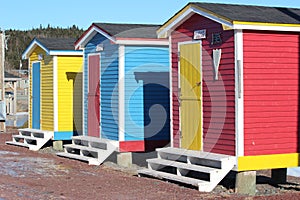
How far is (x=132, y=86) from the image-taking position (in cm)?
1427

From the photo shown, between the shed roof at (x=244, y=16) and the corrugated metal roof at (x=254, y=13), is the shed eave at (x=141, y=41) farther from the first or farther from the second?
the corrugated metal roof at (x=254, y=13)

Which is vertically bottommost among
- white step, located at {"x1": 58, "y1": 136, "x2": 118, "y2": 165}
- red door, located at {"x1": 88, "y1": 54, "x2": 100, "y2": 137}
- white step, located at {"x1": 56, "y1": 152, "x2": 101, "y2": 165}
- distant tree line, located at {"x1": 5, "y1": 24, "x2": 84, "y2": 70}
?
white step, located at {"x1": 56, "y1": 152, "x2": 101, "y2": 165}

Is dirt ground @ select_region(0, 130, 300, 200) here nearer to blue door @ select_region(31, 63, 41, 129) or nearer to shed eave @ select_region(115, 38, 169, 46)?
shed eave @ select_region(115, 38, 169, 46)

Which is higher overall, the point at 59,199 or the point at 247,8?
the point at 247,8

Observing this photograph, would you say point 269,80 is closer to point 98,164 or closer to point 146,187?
point 146,187

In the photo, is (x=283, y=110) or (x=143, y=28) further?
(x=143, y=28)

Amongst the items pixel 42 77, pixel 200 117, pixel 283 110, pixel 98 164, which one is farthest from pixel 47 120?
pixel 283 110

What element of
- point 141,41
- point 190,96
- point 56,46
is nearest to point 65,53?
point 56,46

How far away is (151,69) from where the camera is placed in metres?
14.4

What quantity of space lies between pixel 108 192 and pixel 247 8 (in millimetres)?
4051

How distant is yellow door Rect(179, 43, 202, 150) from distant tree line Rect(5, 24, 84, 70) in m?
78.7

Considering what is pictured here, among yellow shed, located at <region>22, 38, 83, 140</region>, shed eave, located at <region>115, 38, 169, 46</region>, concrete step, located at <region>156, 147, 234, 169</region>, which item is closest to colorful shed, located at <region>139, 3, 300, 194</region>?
concrete step, located at <region>156, 147, 234, 169</region>

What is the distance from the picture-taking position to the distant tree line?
92456 millimetres

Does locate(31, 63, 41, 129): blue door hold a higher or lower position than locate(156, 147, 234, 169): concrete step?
higher
